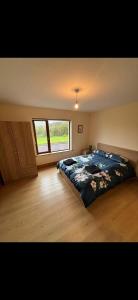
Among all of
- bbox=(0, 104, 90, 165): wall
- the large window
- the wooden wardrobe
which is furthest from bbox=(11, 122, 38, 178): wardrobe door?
the large window

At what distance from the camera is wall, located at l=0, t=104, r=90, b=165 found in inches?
119

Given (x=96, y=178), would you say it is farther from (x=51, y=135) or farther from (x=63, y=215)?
(x=51, y=135)

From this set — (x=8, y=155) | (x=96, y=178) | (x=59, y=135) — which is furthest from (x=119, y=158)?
(x=8, y=155)

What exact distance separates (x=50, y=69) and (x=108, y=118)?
2.99m

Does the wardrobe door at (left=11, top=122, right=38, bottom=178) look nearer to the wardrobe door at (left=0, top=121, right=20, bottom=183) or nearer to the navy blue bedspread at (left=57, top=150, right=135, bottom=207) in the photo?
the wardrobe door at (left=0, top=121, right=20, bottom=183)

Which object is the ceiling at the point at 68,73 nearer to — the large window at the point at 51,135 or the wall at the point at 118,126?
the wall at the point at 118,126

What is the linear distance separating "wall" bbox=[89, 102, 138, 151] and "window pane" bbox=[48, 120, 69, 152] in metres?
1.27

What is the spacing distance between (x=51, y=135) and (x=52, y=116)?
717 millimetres

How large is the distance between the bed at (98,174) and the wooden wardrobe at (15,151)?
1151 mm

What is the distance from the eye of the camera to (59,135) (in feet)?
13.8
